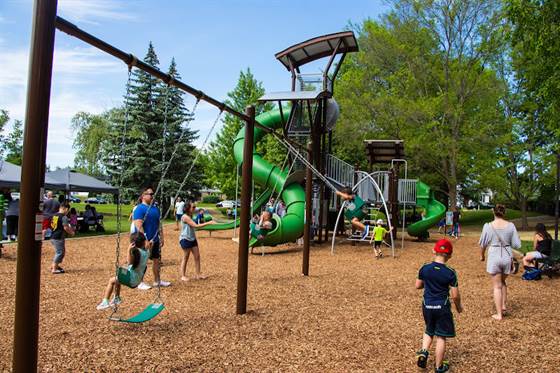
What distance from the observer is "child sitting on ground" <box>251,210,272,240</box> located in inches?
552

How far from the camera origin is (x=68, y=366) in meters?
4.46

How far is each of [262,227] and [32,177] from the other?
11.0 meters

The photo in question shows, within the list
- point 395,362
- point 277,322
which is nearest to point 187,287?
point 277,322

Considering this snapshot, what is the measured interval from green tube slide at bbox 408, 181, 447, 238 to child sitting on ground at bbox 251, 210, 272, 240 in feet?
28.5

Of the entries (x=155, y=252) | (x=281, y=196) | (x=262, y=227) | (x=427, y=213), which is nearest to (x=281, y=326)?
(x=155, y=252)

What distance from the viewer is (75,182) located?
22266 mm

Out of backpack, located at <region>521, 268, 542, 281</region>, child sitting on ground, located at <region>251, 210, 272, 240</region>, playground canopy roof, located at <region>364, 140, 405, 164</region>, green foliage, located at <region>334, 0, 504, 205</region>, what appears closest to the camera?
backpack, located at <region>521, 268, 542, 281</region>

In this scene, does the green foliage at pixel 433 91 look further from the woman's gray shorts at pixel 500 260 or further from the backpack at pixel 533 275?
the woman's gray shorts at pixel 500 260

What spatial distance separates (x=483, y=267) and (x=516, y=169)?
749 inches

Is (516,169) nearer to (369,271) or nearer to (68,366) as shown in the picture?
(369,271)

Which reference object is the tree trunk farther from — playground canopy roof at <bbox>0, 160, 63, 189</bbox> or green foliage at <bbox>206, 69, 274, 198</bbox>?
playground canopy roof at <bbox>0, 160, 63, 189</bbox>

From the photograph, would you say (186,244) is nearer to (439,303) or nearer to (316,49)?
(439,303)

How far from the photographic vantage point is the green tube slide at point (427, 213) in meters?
20.2

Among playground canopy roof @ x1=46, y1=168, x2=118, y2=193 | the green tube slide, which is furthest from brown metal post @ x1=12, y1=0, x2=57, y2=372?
playground canopy roof @ x1=46, y1=168, x2=118, y2=193
